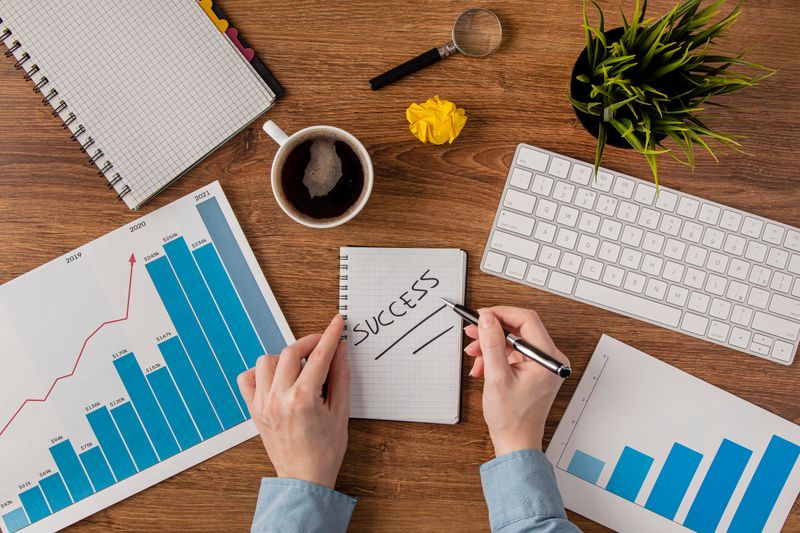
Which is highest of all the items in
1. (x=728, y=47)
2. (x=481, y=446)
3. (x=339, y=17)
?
(x=728, y=47)

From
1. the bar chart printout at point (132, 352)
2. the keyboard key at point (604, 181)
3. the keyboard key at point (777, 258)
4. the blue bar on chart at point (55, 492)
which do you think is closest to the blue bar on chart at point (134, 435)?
the bar chart printout at point (132, 352)

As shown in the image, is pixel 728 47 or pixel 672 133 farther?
pixel 728 47

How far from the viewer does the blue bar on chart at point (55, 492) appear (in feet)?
2.89

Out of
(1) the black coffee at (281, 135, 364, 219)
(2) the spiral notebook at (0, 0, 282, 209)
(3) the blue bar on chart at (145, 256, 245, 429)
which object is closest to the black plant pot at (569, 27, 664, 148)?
(1) the black coffee at (281, 135, 364, 219)

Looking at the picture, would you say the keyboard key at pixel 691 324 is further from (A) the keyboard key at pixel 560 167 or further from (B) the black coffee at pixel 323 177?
(B) the black coffee at pixel 323 177

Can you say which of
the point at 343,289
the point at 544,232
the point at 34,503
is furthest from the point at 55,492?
the point at 544,232

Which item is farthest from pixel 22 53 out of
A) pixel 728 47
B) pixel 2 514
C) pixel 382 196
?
pixel 728 47

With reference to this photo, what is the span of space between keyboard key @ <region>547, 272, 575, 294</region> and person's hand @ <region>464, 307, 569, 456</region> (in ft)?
0.24

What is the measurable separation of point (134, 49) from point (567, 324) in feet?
2.68

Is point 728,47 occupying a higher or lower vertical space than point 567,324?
higher

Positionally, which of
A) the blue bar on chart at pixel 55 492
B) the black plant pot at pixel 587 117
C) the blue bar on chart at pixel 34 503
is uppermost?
the black plant pot at pixel 587 117

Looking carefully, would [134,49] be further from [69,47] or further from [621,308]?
[621,308]

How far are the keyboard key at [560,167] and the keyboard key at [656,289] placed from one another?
0.22m

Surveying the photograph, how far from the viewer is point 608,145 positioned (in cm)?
87
